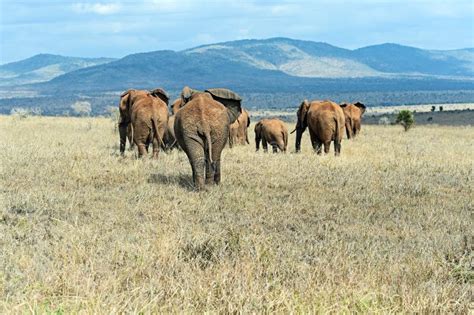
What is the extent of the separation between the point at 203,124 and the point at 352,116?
51.1 ft

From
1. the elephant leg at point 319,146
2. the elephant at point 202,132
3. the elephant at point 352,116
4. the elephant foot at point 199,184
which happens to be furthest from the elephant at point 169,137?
the elephant at point 352,116

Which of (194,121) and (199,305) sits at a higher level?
(194,121)

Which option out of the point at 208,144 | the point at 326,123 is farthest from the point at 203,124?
the point at 326,123

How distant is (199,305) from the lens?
4.96 meters

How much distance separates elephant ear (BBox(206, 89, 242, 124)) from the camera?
11297 millimetres

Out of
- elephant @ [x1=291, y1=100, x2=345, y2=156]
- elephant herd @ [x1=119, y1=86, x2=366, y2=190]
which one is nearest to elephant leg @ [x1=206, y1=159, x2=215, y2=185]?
elephant herd @ [x1=119, y1=86, x2=366, y2=190]

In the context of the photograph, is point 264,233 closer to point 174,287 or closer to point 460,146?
point 174,287

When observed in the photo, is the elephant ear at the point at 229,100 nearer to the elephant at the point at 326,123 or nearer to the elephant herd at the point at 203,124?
the elephant herd at the point at 203,124

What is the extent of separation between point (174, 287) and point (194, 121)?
5486 millimetres

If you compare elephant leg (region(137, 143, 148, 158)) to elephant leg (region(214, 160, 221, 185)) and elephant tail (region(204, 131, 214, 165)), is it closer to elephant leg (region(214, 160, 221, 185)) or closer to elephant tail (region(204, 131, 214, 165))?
elephant leg (region(214, 160, 221, 185))

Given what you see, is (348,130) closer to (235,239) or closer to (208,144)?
(208,144)

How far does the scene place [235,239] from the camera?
22.0 feet

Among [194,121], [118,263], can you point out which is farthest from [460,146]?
[118,263]

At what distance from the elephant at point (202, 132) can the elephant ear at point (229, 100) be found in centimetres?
42
